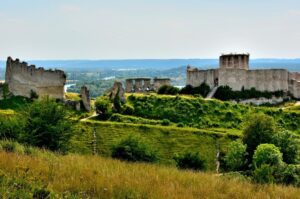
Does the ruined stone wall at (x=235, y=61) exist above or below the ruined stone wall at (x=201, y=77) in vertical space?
above

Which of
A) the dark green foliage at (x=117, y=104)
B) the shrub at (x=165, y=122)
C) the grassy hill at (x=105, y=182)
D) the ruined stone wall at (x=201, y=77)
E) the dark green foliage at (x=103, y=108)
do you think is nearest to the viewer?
the grassy hill at (x=105, y=182)

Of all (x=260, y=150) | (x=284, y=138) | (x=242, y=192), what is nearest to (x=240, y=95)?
(x=284, y=138)

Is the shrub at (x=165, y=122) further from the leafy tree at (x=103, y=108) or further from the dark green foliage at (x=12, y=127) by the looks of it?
the dark green foliage at (x=12, y=127)

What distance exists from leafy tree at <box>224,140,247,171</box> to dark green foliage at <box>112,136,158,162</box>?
5.66 meters

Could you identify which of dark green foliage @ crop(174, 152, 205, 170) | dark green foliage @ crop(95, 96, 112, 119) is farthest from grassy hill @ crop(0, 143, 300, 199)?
dark green foliage @ crop(95, 96, 112, 119)

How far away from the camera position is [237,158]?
37781 mm

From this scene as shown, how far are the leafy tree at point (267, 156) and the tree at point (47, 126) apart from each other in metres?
13.6

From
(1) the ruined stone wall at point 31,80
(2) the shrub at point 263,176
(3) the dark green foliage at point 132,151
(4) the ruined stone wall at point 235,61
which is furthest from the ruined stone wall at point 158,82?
(2) the shrub at point 263,176

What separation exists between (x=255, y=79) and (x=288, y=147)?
69.0ft

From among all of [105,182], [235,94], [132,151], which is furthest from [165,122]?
[105,182]

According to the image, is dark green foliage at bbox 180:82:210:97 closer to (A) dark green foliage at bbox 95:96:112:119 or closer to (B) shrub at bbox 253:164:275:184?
(A) dark green foliage at bbox 95:96:112:119

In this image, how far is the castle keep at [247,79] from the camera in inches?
2340

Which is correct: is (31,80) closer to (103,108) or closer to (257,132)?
(103,108)

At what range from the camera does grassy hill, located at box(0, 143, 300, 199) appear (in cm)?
1070
